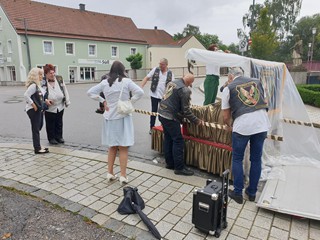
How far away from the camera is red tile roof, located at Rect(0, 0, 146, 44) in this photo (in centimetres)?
2988

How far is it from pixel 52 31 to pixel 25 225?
32.1m

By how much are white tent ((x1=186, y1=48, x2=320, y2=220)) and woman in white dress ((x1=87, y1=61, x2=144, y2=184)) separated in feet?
4.07

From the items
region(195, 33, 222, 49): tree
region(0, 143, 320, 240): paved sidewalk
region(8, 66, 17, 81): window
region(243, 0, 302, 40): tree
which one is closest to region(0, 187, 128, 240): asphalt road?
region(0, 143, 320, 240): paved sidewalk

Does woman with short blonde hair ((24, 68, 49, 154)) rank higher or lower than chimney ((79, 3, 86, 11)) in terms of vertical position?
lower

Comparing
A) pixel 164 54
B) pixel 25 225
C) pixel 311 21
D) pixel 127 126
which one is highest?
pixel 311 21

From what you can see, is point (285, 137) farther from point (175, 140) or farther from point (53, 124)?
point (53, 124)

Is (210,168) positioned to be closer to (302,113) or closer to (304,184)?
(304,184)

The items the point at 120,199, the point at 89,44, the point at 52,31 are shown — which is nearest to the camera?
the point at 120,199

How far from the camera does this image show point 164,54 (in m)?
39.6

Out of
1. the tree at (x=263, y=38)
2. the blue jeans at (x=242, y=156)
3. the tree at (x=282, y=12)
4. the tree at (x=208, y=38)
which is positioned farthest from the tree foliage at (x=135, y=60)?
the tree at (x=208, y=38)

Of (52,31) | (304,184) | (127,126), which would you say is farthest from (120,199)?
(52,31)

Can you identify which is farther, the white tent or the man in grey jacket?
the man in grey jacket

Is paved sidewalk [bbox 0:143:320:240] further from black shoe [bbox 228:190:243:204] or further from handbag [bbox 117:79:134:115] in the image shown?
handbag [bbox 117:79:134:115]

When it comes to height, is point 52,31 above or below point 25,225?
above
